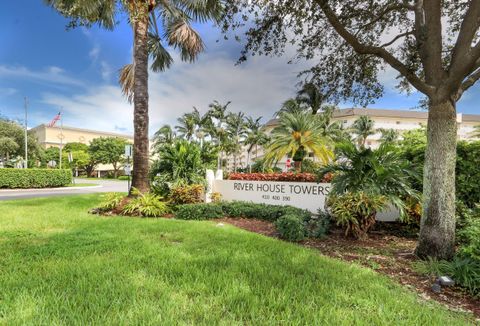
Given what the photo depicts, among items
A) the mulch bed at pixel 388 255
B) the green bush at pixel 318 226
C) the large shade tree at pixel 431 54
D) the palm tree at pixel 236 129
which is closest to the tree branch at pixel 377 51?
the large shade tree at pixel 431 54

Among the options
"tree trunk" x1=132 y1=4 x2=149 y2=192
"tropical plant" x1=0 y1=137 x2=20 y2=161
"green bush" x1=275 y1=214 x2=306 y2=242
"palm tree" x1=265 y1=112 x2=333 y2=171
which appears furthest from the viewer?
"tropical plant" x1=0 y1=137 x2=20 y2=161

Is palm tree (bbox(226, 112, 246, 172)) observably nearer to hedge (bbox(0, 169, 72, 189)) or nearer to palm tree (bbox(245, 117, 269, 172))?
palm tree (bbox(245, 117, 269, 172))

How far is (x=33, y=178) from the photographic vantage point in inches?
844

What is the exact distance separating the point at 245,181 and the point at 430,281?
6629 mm

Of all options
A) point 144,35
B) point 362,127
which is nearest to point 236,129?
point 362,127

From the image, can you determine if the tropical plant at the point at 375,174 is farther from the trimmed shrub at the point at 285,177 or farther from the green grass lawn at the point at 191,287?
the trimmed shrub at the point at 285,177

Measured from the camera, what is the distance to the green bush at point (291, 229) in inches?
207

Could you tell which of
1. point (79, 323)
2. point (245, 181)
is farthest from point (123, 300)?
point (245, 181)

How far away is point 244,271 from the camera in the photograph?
10.8 feet

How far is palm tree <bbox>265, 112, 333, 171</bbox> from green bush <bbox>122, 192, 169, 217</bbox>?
8.43 m

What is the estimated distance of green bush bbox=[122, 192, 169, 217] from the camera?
792 cm

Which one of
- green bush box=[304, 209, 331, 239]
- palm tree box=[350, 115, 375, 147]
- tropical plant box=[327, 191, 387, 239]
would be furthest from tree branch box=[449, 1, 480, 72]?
palm tree box=[350, 115, 375, 147]

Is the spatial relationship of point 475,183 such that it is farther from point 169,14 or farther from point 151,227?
point 169,14

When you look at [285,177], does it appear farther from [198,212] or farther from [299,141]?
[299,141]
